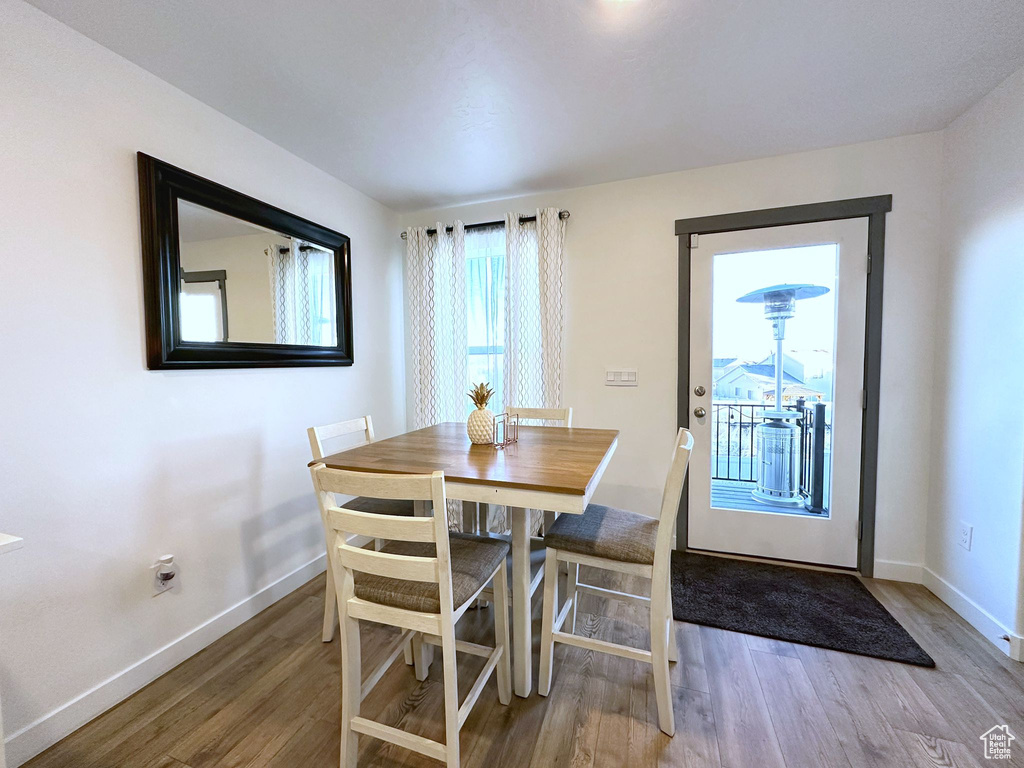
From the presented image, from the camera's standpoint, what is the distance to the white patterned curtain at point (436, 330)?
3072 mm

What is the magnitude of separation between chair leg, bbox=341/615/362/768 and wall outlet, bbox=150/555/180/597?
1.05 metres

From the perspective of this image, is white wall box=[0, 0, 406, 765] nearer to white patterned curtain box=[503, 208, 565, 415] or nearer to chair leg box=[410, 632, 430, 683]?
chair leg box=[410, 632, 430, 683]

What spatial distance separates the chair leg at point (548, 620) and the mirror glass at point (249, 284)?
1815 mm

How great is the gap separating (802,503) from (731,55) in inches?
95.4

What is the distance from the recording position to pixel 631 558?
144 cm

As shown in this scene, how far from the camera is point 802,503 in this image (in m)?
2.49

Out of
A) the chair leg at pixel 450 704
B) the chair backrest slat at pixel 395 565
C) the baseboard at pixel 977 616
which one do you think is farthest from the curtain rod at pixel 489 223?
the baseboard at pixel 977 616

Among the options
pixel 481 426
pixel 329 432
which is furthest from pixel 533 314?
pixel 329 432

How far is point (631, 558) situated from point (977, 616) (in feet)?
6.08

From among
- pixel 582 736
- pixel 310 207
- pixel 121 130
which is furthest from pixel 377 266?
pixel 582 736

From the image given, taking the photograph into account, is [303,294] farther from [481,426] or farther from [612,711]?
[612,711]

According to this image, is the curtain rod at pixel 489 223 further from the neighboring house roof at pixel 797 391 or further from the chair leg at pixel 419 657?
the chair leg at pixel 419 657

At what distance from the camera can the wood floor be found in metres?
1.30

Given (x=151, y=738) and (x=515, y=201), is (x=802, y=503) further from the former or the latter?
(x=151, y=738)
